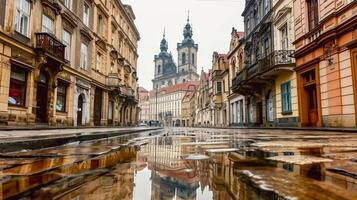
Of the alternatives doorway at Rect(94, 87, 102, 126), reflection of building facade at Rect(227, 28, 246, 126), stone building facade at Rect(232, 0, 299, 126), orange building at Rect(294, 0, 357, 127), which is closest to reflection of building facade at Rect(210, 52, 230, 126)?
reflection of building facade at Rect(227, 28, 246, 126)

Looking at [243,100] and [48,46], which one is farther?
[243,100]

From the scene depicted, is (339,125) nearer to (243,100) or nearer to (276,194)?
(276,194)

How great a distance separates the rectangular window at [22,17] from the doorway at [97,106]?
976cm

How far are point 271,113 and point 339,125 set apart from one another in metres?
7.92

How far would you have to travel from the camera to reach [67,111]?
1620 cm

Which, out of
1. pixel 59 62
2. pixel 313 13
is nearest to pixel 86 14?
pixel 59 62

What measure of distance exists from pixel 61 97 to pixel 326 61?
1547 centimetres

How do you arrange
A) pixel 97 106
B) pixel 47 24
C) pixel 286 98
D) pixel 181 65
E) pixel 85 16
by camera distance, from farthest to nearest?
pixel 181 65 → pixel 97 106 → pixel 85 16 → pixel 286 98 → pixel 47 24

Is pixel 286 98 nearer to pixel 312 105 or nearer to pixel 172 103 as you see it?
pixel 312 105

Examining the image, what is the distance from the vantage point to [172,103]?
101500 mm

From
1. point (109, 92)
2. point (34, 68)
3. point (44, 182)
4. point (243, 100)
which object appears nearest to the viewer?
point (44, 182)

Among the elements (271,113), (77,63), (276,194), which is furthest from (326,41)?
(77,63)

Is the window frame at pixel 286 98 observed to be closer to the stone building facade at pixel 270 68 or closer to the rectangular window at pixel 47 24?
the stone building facade at pixel 270 68

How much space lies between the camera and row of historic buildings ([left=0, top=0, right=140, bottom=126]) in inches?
430
